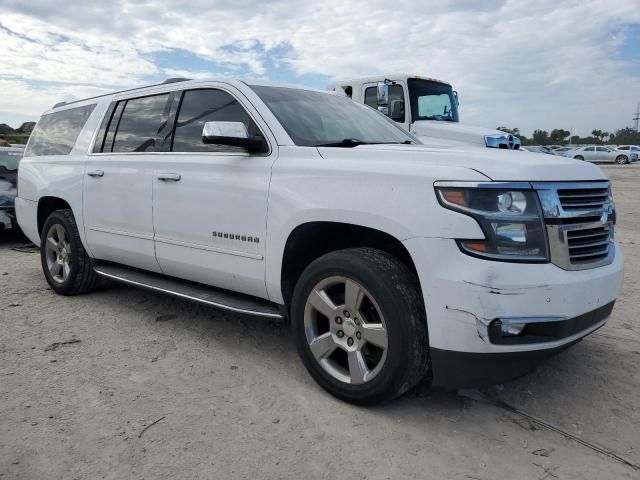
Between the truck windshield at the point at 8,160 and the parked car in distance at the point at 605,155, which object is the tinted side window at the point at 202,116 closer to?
the truck windshield at the point at 8,160

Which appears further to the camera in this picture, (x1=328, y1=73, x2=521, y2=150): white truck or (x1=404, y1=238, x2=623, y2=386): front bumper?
(x1=328, y1=73, x2=521, y2=150): white truck

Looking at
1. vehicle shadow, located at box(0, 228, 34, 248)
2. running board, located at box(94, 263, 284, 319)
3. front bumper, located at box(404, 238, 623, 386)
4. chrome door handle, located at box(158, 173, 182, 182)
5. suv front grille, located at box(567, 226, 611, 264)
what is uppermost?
chrome door handle, located at box(158, 173, 182, 182)

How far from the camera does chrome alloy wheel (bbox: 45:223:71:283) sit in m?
5.18

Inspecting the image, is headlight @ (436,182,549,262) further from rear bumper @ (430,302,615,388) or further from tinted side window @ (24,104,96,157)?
tinted side window @ (24,104,96,157)

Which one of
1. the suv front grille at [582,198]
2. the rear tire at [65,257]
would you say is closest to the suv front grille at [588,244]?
the suv front grille at [582,198]

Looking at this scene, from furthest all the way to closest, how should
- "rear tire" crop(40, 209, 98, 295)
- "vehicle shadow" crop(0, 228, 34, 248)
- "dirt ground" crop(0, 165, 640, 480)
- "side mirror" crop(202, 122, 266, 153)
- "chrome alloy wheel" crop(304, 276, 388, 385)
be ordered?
"vehicle shadow" crop(0, 228, 34, 248), "rear tire" crop(40, 209, 98, 295), "side mirror" crop(202, 122, 266, 153), "chrome alloy wheel" crop(304, 276, 388, 385), "dirt ground" crop(0, 165, 640, 480)

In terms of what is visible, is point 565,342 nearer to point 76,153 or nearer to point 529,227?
point 529,227

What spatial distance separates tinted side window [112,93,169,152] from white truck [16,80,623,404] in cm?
2

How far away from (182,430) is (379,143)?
217 centimetres

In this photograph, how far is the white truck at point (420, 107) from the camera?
8812mm

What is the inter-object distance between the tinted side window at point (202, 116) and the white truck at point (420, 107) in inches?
207

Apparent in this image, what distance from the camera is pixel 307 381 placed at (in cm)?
335

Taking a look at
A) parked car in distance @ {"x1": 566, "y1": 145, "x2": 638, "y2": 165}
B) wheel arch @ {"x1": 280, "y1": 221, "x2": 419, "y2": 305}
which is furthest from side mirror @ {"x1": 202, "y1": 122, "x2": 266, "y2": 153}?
parked car in distance @ {"x1": 566, "y1": 145, "x2": 638, "y2": 165}

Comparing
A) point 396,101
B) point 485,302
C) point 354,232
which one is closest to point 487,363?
point 485,302
